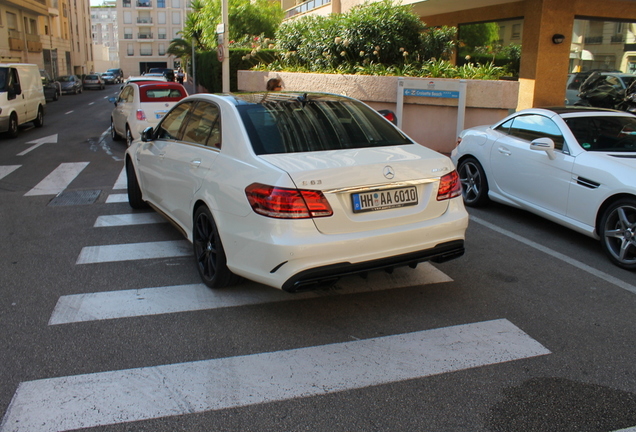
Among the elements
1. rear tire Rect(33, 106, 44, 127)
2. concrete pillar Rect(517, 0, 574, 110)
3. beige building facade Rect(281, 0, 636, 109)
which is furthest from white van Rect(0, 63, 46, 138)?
concrete pillar Rect(517, 0, 574, 110)

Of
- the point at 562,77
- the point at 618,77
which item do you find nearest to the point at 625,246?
the point at 562,77

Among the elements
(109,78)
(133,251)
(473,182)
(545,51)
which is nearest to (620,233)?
(473,182)

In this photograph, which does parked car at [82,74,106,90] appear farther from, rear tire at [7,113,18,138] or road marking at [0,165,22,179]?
road marking at [0,165,22,179]

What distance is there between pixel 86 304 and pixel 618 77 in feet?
46.8

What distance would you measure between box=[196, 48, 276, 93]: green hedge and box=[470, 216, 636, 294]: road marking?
1480 centimetres

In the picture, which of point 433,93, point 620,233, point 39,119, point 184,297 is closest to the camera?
point 184,297

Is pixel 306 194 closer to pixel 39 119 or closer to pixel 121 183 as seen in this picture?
pixel 121 183

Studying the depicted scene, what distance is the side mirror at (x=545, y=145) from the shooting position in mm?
6051

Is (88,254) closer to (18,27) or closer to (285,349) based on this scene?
(285,349)

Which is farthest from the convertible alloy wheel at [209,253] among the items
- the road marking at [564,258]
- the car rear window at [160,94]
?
the car rear window at [160,94]

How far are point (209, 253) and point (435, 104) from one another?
29.7ft

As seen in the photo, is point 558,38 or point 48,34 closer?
point 558,38

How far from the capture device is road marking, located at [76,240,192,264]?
5555 millimetres

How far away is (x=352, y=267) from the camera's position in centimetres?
394
